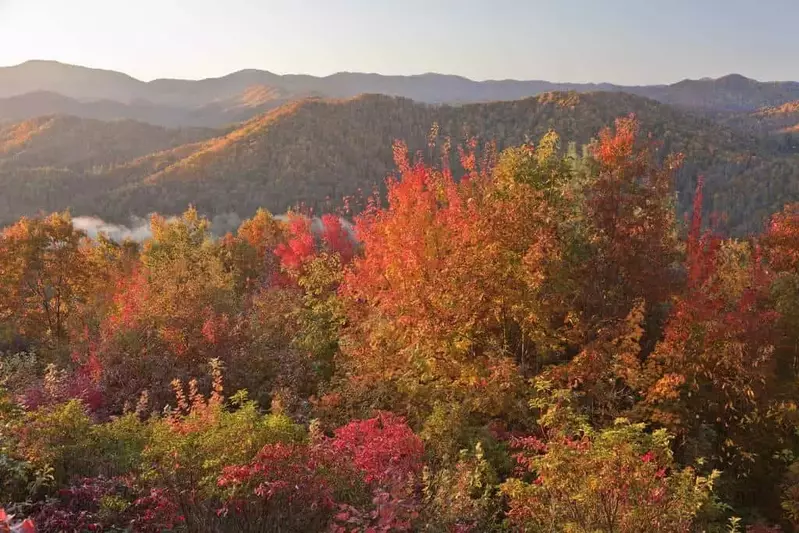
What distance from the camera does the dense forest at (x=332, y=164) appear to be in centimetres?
14550

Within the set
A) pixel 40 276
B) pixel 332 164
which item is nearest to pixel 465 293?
pixel 40 276

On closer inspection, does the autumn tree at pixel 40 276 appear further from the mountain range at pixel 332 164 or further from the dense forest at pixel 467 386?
the mountain range at pixel 332 164

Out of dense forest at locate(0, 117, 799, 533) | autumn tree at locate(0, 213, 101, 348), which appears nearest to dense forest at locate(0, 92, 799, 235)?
autumn tree at locate(0, 213, 101, 348)

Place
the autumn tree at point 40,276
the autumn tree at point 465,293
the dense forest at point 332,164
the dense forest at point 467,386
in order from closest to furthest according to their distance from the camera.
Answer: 1. the dense forest at point 467,386
2. the autumn tree at point 465,293
3. the autumn tree at point 40,276
4. the dense forest at point 332,164

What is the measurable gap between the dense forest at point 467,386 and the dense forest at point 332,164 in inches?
4532

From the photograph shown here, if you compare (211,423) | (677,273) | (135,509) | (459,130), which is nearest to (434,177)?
(677,273)

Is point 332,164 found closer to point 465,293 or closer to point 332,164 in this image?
point 332,164

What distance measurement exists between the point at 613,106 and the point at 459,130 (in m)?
54.3

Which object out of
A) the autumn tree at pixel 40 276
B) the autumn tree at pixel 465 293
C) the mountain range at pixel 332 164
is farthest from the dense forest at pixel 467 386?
the mountain range at pixel 332 164

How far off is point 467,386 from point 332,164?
521ft

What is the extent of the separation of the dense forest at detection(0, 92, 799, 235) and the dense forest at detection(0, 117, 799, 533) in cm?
11510

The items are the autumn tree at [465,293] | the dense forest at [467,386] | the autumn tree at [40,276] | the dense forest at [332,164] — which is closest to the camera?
the dense forest at [467,386]

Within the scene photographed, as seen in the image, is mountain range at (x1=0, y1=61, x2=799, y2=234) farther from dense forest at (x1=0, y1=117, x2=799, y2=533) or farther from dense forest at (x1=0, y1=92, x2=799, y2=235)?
dense forest at (x1=0, y1=117, x2=799, y2=533)

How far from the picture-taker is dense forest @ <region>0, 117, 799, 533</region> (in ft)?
26.3
